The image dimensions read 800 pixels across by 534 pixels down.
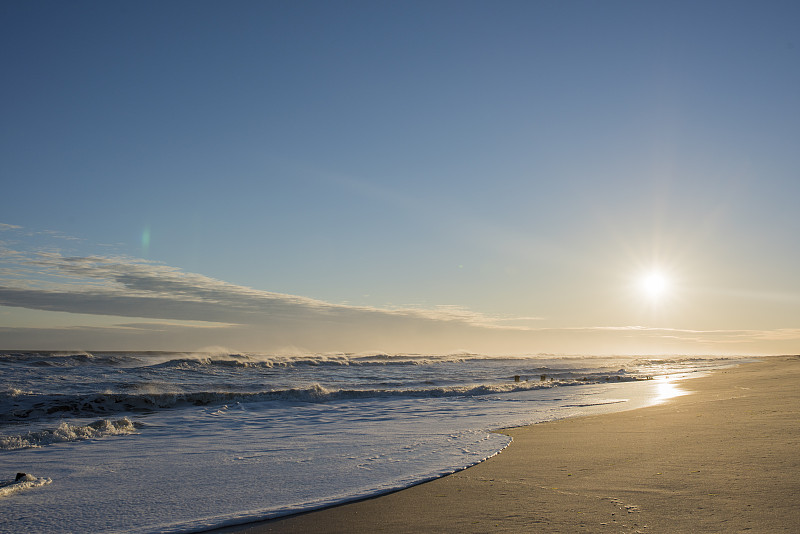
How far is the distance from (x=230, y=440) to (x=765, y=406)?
1164cm

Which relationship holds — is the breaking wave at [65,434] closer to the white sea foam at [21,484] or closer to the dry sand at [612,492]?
the white sea foam at [21,484]

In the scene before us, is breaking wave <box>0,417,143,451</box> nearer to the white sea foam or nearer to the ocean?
the ocean

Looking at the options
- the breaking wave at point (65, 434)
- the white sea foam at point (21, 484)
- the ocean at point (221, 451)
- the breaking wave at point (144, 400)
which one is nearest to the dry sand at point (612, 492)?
the ocean at point (221, 451)

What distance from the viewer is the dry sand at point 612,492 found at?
165 inches

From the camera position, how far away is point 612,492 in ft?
16.8

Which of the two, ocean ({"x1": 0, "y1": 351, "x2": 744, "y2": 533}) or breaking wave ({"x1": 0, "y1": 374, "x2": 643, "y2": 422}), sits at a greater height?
ocean ({"x1": 0, "y1": 351, "x2": 744, "y2": 533})

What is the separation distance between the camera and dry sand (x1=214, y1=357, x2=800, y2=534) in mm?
4188

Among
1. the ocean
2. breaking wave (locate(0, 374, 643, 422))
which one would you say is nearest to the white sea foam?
the ocean

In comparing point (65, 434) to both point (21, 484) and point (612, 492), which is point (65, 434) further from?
point (612, 492)

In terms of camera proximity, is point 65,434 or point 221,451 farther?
point 65,434

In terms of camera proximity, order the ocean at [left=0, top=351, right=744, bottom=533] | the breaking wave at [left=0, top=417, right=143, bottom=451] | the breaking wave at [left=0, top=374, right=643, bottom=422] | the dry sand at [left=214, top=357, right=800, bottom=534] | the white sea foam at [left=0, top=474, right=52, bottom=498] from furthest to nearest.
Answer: the breaking wave at [left=0, top=374, right=643, bottom=422], the breaking wave at [left=0, top=417, right=143, bottom=451], the white sea foam at [left=0, top=474, right=52, bottom=498], the ocean at [left=0, top=351, right=744, bottom=533], the dry sand at [left=214, top=357, right=800, bottom=534]

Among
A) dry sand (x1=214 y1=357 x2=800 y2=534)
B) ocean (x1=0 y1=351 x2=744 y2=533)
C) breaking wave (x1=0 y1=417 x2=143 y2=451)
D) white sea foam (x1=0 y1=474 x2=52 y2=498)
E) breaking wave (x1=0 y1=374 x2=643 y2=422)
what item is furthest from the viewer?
breaking wave (x1=0 y1=374 x2=643 y2=422)

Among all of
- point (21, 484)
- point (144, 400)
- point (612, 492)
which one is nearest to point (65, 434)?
point (21, 484)

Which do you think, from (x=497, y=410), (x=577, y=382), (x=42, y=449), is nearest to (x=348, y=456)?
(x=42, y=449)
